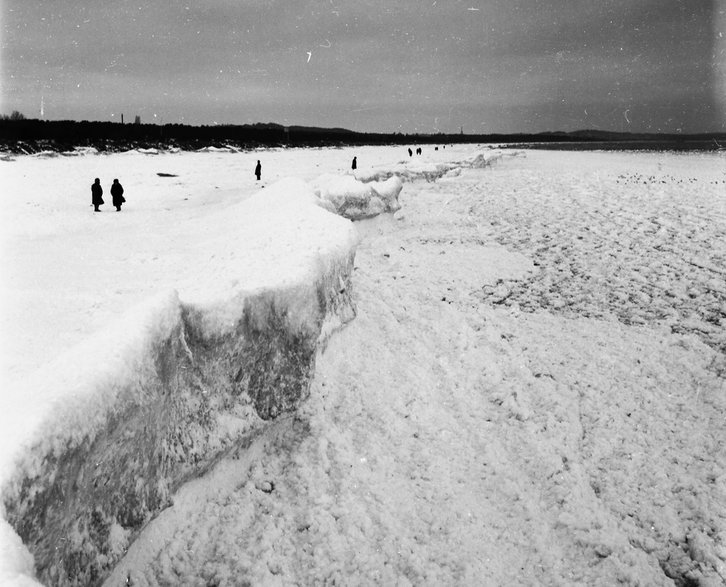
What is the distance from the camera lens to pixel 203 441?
3.86 m

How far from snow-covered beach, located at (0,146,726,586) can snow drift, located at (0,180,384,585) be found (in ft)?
0.35

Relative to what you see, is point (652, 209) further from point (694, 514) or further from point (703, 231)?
point (694, 514)

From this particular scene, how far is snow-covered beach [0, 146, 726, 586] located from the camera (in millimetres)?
3754

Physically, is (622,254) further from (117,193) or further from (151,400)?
(117,193)

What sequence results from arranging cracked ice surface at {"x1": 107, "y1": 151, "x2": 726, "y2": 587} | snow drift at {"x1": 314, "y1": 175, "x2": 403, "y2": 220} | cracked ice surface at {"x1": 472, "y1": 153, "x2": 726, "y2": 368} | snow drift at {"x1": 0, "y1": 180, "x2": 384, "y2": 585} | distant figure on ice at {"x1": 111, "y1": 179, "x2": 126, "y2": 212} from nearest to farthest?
snow drift at {"x1": 0, "y1": 180, "x2": 384, "y2": 585} < cracked ice surface at {"x1": 107, "y1": 151, "x2": 726, "y2": 587} < cracked ice surface at {"x1": 472, "y1": 153, "x2": 726, "y2": 368} < snow drift at {"x1": 314, "y1": 175, "x2": 403, "y2": 220} < distant figure on ice at {"x1": 111, "y1": 179, "x2": 126, "y2": 212}

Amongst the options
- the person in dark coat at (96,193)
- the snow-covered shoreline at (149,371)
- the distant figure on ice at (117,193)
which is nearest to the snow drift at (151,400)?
Answer: the snow-covered shoreline at (149,371)

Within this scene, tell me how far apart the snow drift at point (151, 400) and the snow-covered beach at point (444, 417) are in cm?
11

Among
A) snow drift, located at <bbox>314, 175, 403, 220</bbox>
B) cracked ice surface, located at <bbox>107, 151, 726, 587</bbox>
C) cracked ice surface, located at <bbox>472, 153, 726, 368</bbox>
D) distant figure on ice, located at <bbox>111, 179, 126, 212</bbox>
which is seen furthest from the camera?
distant figure on ice, located at <bbox>111, 179, 126, 212</bbox>

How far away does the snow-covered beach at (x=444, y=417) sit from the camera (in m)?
3.75

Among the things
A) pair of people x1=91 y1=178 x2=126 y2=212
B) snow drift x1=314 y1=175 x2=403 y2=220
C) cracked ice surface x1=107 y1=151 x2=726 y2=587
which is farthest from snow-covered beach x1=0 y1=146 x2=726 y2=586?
pair of people x1=91 y1=178 x2=126 y2=212

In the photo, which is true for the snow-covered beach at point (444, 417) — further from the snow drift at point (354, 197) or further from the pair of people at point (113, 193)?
the pair of people at point (113, 193)

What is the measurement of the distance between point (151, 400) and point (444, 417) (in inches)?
134

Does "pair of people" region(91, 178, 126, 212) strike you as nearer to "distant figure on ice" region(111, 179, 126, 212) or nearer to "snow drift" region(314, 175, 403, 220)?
"distant figure on ice" region(111, 179, 126, 212)

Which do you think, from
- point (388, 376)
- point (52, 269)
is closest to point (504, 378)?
point (388, 376)
